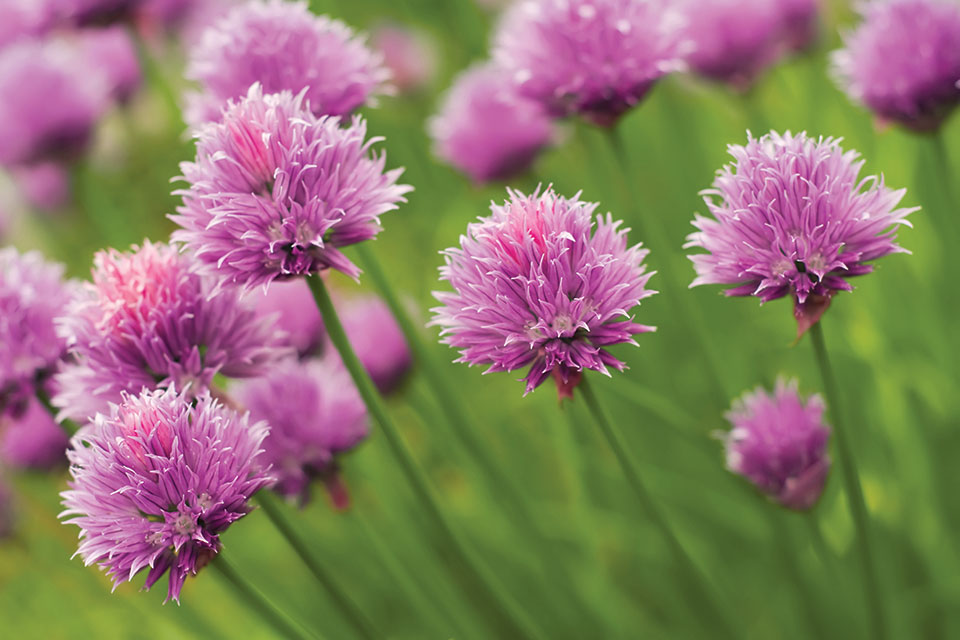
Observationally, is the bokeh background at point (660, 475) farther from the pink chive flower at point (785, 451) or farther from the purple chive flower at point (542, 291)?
the purple chive flower at point (542, 291)

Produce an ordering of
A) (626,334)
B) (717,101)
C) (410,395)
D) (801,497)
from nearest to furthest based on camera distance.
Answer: (626,334)
(801,497)
(410,395)
(717,101)

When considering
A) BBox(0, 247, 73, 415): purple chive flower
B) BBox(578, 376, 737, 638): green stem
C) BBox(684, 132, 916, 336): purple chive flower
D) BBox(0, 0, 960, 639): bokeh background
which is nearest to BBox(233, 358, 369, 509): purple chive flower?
BBox(0, 0, 960, 639): bokeh background

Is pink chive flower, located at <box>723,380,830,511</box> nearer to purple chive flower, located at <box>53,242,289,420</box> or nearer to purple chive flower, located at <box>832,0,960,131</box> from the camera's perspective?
purple chive flower, located at <box>832,0,960,131</box>

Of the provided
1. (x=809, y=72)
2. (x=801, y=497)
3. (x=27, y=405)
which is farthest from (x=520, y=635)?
(x=809, y=72)

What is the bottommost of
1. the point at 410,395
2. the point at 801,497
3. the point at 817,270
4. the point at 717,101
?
the point at 801,497

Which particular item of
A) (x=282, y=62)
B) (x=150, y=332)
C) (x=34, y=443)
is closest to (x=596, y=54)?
(x=282, y=62)

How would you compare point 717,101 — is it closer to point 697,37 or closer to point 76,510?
point 697,37
